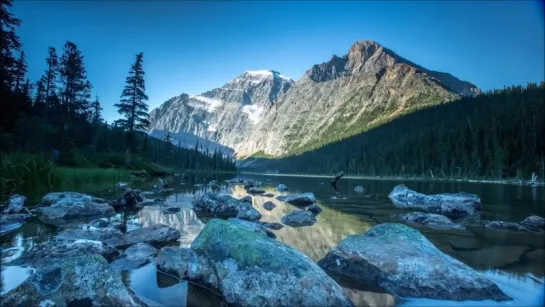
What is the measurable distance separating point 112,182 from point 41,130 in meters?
9.27

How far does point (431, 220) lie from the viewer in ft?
40.8

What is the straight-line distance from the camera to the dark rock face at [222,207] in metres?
13.9

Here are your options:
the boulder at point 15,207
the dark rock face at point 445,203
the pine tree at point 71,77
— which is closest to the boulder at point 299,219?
the dark rock face at point 445,203

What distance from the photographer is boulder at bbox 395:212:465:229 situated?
38.2 feet

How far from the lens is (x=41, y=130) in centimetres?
2883

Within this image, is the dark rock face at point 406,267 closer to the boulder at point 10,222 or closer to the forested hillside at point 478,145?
the boulder at point 10,222

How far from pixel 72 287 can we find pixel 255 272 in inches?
105

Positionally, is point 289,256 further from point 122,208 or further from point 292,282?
point 122,208

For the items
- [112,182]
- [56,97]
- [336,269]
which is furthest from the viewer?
[56,97]

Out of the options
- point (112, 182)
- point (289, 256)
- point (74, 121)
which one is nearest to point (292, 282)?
point (289, 256)

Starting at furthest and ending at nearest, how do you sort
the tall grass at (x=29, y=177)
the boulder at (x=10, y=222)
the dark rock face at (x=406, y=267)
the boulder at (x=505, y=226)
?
the tall grass at (x=29, y=177)
the boulder at (x=505, y=226)
the boulder at (x=10, y=222)
the dark rock face at (x=406, y=267)

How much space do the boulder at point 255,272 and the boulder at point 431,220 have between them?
9.19 m

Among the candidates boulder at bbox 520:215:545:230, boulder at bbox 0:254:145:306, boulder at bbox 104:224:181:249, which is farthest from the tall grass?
boulder at bbox 520:215:545:230

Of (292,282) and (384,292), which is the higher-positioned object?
(292,282)
